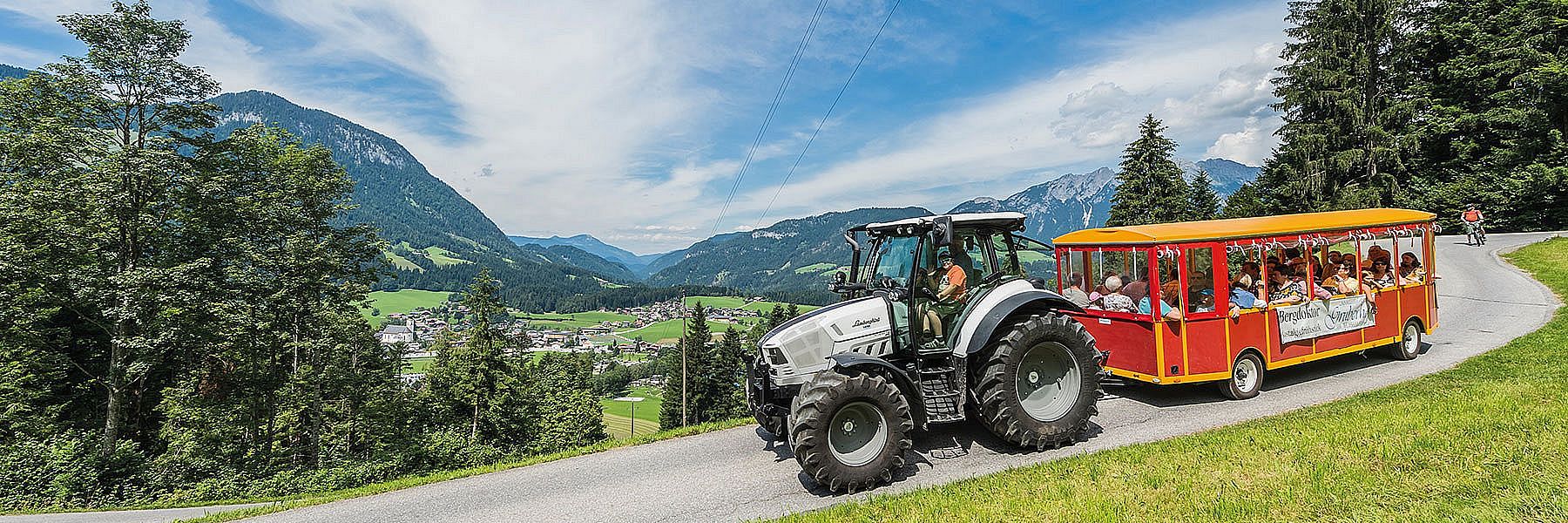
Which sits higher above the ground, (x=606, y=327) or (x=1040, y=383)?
(x=1040, y=383)

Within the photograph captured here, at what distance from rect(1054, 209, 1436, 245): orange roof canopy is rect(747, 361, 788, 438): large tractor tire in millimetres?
4604

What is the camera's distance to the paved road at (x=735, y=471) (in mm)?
5962

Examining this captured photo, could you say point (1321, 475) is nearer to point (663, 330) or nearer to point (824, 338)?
point (824, 338)

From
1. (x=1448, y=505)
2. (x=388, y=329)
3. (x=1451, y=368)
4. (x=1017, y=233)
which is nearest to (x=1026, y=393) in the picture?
(x=1017, y=233)

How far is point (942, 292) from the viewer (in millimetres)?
6570

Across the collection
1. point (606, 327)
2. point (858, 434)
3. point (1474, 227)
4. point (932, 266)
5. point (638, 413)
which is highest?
point (1474, 227)

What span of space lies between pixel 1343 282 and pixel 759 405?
28.7 feet

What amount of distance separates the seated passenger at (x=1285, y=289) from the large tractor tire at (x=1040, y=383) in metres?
3.90

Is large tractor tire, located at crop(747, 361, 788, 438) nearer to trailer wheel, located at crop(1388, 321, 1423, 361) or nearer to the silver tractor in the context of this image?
the silver tractor

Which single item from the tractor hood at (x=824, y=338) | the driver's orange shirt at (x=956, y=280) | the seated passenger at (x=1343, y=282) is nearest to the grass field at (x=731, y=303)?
the seated passenger at (x=1343, y=282)

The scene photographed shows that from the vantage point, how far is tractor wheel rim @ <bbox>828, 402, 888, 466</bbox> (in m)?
5.80

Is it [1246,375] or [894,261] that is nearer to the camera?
[894,261]

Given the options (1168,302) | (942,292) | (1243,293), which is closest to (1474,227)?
(1243,293)

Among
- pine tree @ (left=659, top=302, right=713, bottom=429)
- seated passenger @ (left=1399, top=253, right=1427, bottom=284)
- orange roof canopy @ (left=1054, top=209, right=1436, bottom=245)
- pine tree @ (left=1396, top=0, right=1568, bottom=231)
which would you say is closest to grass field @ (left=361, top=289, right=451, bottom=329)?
pine tree @ (left=659, top=302, right=713, bottom=429)
